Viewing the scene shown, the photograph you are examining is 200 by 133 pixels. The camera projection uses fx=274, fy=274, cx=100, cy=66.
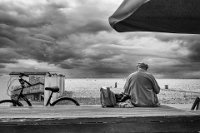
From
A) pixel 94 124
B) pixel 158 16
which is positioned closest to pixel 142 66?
pixel 158 16

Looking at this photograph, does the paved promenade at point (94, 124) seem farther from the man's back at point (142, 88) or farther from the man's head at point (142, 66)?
the man's head at point (142, 66)

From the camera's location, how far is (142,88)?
448cm

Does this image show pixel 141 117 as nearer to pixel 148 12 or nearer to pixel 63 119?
pixel 63 119

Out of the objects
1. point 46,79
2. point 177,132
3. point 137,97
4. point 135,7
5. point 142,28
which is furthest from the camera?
point 46,79

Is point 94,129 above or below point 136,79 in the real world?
below

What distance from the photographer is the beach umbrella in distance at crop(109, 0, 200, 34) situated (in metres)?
2.38

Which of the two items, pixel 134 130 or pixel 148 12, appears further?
pixel 148 12

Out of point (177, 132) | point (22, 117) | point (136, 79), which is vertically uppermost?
point (136, 79)

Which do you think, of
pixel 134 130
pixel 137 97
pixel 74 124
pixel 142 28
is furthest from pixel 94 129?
pixel 137 97

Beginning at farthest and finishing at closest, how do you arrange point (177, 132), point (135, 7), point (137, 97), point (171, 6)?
point (137, 97) → point (171, 6) → point (177, 132) → point (135, 7)

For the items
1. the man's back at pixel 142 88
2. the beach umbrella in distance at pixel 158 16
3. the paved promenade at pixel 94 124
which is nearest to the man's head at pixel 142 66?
the man's back at pixel 142 88

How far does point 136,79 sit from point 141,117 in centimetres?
232

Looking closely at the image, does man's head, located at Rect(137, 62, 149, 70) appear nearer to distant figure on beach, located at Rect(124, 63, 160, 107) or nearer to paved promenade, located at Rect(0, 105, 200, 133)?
distant figure on beach, located at Rect(124, 63, 160, 107)

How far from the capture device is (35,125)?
2234mm
